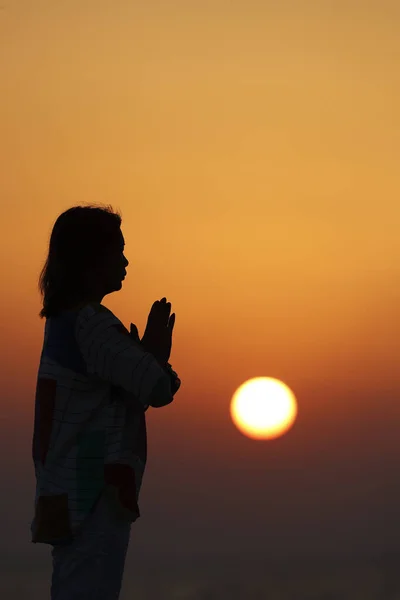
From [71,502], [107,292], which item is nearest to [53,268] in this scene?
[107,292]

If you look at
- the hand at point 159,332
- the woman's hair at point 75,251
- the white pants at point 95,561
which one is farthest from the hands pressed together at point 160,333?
the white pants at point 95,561

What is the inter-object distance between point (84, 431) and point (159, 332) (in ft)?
1.75

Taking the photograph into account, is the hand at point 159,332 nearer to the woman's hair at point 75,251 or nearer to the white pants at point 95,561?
the woman's hair at point 75,251

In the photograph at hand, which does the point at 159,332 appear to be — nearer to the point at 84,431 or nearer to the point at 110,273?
the point at 110,273

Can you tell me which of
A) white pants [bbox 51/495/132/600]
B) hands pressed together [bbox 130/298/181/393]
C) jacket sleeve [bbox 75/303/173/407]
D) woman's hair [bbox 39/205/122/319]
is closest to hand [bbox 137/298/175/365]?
hands pressed together [bbox 130/298/181/393]

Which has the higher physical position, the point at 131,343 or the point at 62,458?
the point at 131,343

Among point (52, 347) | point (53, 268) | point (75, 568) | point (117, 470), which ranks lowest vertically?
point (75, 568)

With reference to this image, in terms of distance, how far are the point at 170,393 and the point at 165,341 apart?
319 millimetres

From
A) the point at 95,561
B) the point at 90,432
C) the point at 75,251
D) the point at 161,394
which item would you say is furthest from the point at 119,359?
the point at 95,561

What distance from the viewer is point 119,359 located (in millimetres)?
5211

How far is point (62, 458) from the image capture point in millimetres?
5336

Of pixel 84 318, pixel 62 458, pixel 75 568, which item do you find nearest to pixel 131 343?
pixel 84 318

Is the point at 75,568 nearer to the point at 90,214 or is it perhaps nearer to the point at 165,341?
the point at 165,341

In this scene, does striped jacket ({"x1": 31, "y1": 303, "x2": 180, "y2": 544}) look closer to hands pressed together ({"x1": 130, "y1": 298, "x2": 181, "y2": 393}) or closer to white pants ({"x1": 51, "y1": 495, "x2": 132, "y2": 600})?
white pants ({"x1": 51, "y1": 495, "x2": 132, "y2": 600})
